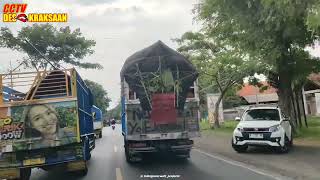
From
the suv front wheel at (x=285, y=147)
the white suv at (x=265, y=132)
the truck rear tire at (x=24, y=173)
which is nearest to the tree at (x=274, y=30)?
the white suv at (x=265, y=132)

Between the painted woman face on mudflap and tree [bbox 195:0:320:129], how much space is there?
21.5 feet

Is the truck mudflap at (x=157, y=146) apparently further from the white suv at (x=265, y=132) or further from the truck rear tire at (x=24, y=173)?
the truck rear tire at (x=24, y=173)

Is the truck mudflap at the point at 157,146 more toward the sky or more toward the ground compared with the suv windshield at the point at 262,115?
more toward the ground

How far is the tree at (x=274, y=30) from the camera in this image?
47.3ft

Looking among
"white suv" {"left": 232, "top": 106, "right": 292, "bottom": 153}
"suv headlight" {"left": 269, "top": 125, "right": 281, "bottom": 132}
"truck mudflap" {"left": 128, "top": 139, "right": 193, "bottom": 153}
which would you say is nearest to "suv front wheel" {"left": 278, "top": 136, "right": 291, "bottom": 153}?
"white suv" {"left": 232, "top": 106, "right": 292, "bottom": 153}

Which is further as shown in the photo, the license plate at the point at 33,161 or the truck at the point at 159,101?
the truck at the point at 159,101

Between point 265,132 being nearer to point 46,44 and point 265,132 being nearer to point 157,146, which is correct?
point 157,146

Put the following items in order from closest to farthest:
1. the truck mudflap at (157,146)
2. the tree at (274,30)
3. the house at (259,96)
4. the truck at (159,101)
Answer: the tree at (274,30)
the truck at (159,101)
the truck mudflap at (157,146)
the house at (259,96)

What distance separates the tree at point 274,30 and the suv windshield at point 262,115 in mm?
2426

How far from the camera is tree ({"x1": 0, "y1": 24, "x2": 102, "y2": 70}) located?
155ft

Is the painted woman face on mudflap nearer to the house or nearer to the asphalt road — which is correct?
the asphalt road

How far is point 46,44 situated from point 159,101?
34.7 metres

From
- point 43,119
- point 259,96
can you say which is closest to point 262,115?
point 43,119

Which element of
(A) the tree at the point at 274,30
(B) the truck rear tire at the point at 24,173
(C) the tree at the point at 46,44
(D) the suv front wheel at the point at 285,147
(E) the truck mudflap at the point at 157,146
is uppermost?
(C) the tree at the point at 46,44
